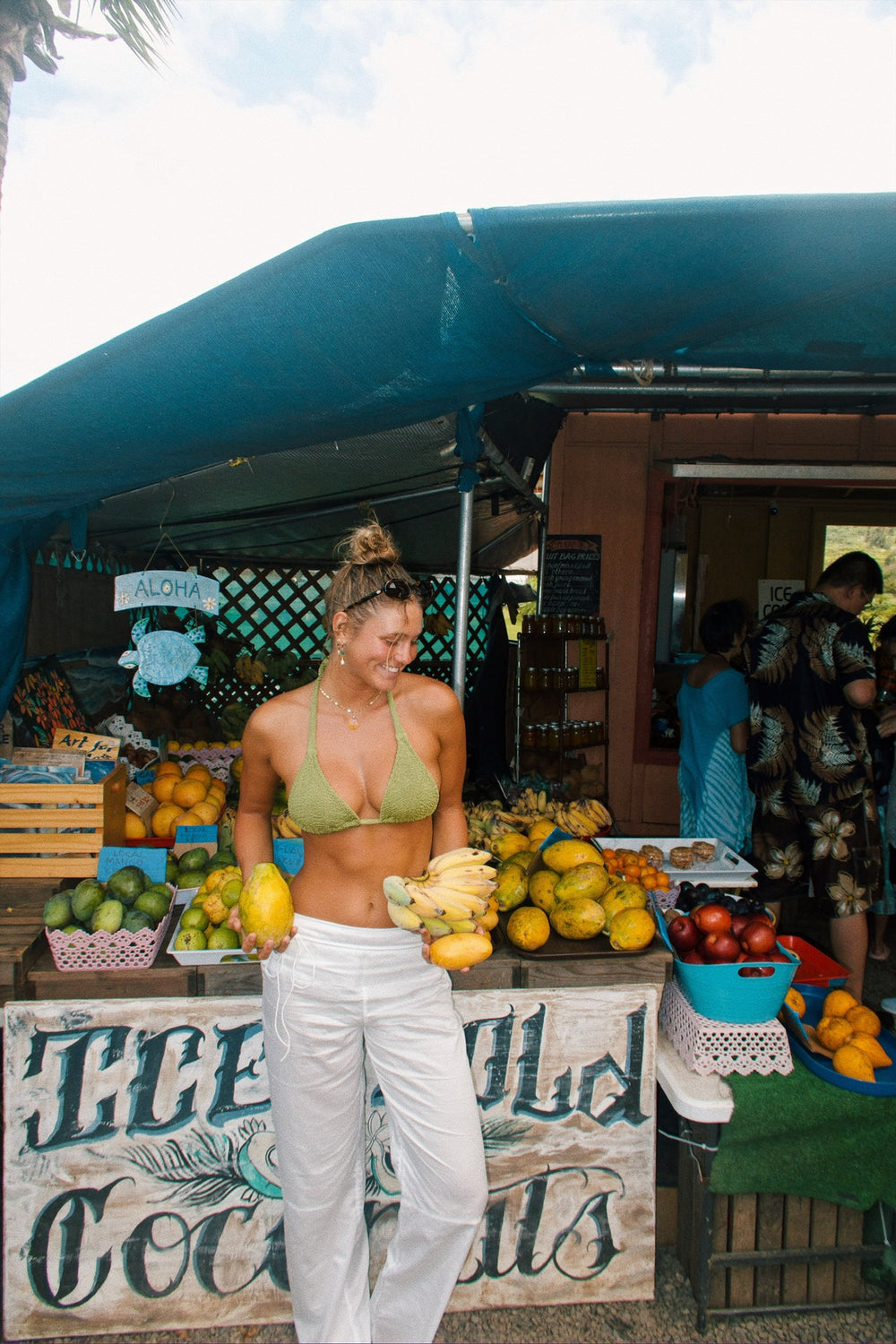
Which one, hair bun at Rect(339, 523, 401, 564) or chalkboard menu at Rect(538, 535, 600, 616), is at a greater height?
chalkboard menu at Rect(538, 535, 600, 616)

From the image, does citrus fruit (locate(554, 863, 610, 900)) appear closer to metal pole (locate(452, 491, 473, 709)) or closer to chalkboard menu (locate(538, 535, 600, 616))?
metal pole (locate(452, 491, 473, 709))

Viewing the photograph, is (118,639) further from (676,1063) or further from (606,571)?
(676,1063)

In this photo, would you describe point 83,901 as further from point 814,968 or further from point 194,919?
point 814,968

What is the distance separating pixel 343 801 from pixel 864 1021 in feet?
5.63

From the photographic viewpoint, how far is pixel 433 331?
72.5 inches

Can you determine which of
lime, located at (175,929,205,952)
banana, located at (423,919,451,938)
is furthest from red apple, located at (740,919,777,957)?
lime, located at (175,929,205,952)

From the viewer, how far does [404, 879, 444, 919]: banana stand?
1.72 meters

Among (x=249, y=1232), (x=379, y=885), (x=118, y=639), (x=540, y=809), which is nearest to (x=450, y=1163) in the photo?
(x=379, y=885)

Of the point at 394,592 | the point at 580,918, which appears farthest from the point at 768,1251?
the point at 394,592

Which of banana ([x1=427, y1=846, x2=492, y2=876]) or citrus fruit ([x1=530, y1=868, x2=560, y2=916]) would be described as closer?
banana ([x1=427, y1=846, x2=492, y2=876])

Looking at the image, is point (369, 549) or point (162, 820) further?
point (162, 820)

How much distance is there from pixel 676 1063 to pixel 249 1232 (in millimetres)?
1265

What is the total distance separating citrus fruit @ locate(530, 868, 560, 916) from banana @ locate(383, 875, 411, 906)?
0.76 m

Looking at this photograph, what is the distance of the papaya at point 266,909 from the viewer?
1721mm
